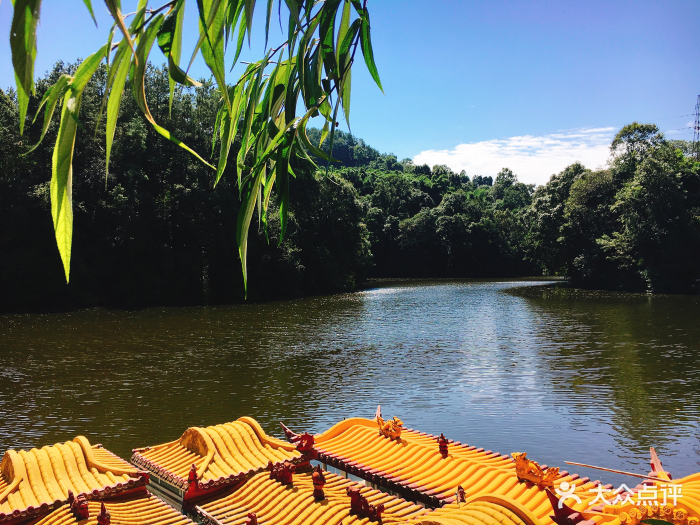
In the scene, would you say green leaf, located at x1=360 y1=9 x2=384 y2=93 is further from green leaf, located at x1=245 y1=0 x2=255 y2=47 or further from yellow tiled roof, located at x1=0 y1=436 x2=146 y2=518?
yellow tiled roof, located at x1=0 y1=436 x2=146 y2=518

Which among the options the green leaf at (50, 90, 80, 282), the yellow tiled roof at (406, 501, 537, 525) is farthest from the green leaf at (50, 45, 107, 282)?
the yellow tiled roof at (406, 501, 537, 525)

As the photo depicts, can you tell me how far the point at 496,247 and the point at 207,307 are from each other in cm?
3523

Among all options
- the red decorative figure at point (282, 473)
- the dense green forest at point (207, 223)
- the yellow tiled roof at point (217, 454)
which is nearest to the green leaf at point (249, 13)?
the red decorative figure at point (282, 473)

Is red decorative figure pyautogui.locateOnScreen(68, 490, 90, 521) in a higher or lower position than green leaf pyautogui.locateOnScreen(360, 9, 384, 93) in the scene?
lower

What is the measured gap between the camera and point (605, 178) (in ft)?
128

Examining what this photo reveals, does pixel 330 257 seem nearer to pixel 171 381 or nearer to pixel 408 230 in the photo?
pixel 408 230

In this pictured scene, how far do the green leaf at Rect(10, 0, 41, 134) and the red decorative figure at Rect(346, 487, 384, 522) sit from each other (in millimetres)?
4839

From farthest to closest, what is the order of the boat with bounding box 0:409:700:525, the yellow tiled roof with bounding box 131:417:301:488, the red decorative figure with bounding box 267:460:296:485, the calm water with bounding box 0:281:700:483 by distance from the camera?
the calm water with bounding box 0:281:700:483 → the yellow tiled roof with bounding box 131:417:301:488 → the red decorative figure with bounding box 267:460:296:485 → the boat with bounding box 0:409:700:525

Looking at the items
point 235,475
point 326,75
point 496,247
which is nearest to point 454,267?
point 496,247

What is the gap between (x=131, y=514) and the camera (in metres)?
5.55

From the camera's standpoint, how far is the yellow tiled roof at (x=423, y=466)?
5446 millimetres

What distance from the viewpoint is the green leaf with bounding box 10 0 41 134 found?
993 mm

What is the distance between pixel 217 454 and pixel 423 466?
244 cm

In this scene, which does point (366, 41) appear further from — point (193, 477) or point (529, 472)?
point (193, 477)
